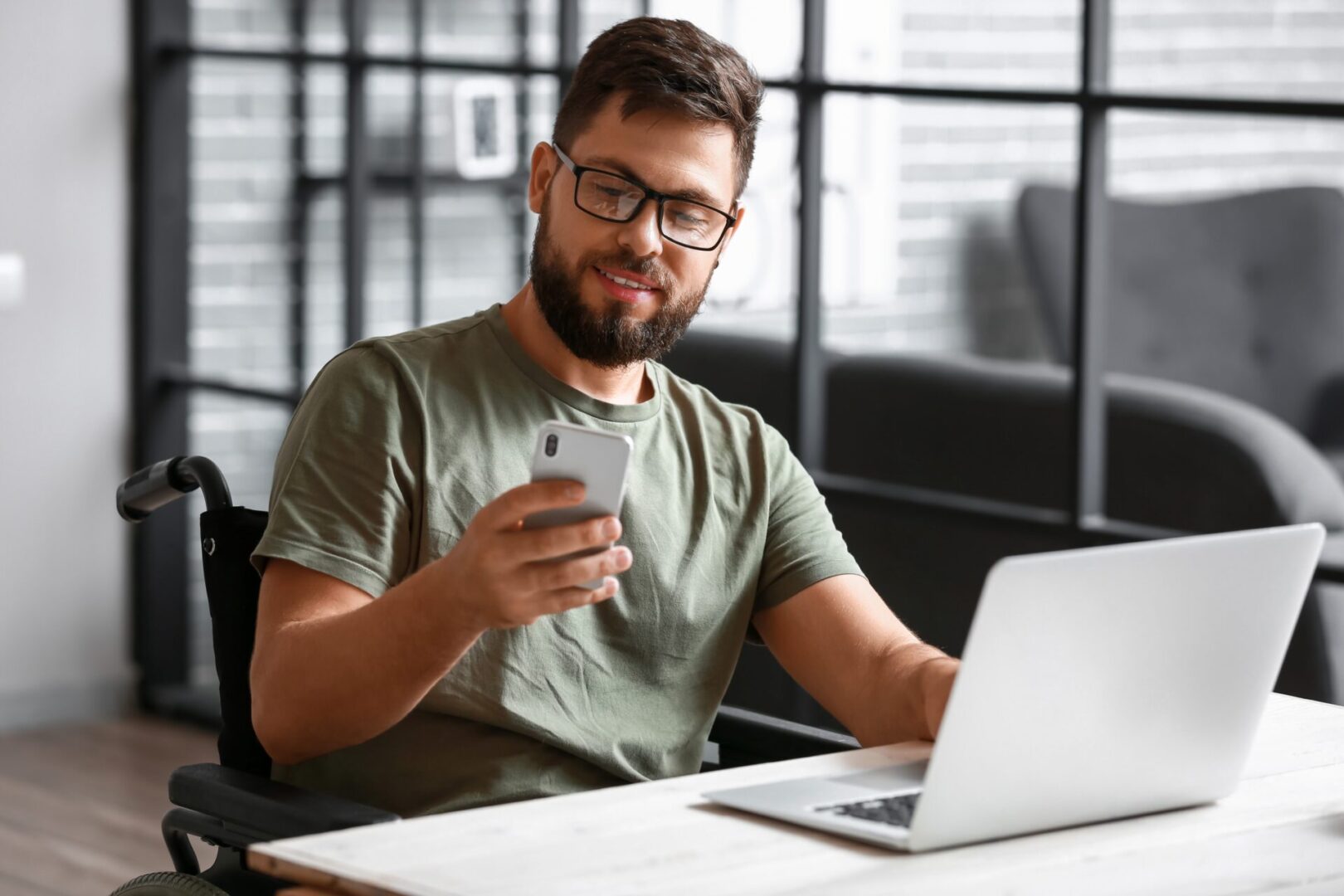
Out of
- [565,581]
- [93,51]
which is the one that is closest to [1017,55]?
[93,51]

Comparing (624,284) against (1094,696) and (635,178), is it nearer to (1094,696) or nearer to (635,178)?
(635,178)

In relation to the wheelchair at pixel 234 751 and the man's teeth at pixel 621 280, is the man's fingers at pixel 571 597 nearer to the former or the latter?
the wheelchair at pixel 234 751

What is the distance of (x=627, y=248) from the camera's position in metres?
1.76

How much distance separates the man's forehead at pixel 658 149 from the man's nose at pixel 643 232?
2cm

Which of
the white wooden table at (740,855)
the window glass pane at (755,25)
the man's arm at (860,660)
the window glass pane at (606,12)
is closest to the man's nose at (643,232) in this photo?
the man's arm at (860,660)

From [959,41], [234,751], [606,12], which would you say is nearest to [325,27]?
[606,12]

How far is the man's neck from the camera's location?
182 centimetres

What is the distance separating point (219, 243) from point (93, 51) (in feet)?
1.51

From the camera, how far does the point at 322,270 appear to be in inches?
168

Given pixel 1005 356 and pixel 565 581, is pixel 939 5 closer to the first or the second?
pixel 1005 356

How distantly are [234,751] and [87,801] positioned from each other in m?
2.00

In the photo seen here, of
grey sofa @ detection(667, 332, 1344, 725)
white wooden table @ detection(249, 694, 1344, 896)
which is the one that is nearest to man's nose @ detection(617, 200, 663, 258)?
white wooden table @ detection(249, 694, 1344, 896)

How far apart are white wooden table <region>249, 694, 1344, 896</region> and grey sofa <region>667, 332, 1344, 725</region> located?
4.24 ft

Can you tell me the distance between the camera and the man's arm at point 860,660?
66.7 inches
